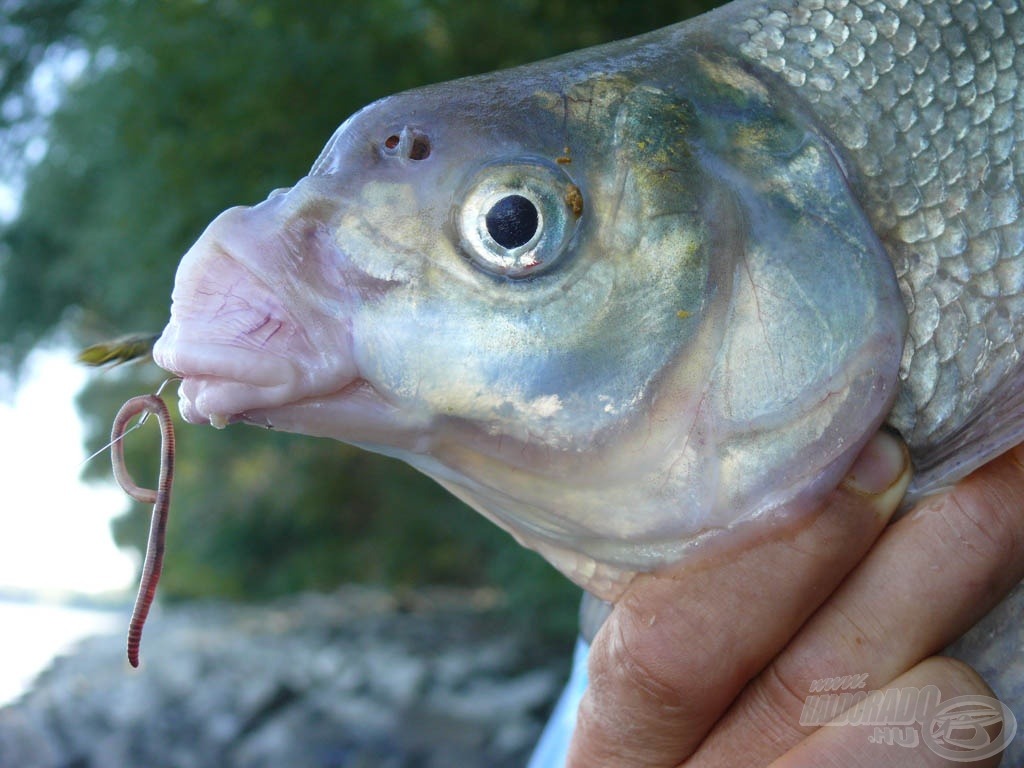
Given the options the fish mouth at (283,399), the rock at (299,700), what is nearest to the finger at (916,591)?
the fish mouth at (283,399)

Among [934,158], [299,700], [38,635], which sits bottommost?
[38,635]

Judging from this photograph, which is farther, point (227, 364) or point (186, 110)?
point (186, 110)

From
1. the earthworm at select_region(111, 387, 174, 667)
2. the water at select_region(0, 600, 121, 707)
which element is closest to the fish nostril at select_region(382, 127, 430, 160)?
the earthworm at select_region(111, 387, 174, 667)

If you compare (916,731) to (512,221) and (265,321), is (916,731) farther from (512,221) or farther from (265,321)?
(265,321)

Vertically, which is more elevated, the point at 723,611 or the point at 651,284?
the point at 651,284

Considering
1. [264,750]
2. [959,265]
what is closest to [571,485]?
[959,265]

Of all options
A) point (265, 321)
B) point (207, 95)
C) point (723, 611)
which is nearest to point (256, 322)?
point (265, 321)

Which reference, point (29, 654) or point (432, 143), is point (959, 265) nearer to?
point (432, 143)

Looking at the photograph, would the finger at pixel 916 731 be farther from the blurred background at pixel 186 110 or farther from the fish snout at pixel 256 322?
the blurred background at pixel 186 110
